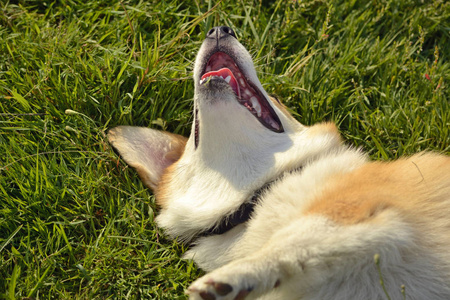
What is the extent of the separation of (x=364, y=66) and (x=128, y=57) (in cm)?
177

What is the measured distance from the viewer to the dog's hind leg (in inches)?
81.5

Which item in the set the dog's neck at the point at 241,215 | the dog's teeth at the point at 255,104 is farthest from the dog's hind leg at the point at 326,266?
the dog's teeth at the point at 255,104

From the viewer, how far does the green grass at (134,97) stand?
2932 millimetres

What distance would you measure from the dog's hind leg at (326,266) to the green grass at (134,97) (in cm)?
90

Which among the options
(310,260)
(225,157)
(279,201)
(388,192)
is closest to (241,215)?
(279,201)

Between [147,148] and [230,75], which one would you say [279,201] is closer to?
[230,75]

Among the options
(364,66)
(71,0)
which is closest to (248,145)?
(364,66)

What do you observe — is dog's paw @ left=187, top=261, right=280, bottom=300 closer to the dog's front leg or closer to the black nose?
the dog's front leg

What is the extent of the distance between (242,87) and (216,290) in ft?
4.89

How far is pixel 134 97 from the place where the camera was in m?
3.55

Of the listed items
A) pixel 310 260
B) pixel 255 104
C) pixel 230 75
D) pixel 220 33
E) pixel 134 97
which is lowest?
pixel 134 97

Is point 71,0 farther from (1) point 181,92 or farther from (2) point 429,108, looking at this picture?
(2) point 429,108

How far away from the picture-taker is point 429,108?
3.64 m

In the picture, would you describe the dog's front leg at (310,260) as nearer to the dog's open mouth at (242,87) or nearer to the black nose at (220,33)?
the dog's open mouth at (242,87)
